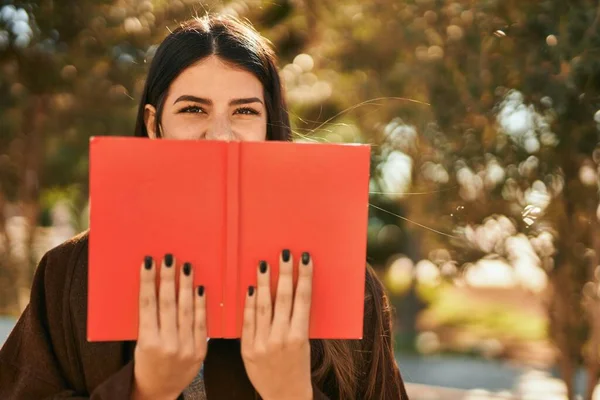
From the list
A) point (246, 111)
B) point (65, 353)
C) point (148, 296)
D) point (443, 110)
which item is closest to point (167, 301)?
point (148, 296)

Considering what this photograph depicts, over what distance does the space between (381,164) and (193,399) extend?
2.48 metres

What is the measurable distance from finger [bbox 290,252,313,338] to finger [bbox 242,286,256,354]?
0.25ft

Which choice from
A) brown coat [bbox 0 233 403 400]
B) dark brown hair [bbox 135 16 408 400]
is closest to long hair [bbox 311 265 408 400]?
dark brown hair [bbox 135 16 408 400]

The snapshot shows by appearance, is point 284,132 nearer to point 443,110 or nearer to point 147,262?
point 147,262

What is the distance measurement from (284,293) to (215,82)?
656 millimetres

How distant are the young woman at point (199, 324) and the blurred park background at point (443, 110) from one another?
0.41 metres

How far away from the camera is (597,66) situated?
3.25 metres

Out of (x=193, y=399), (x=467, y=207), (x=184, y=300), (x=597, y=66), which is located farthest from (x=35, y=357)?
(x=467, y=207)

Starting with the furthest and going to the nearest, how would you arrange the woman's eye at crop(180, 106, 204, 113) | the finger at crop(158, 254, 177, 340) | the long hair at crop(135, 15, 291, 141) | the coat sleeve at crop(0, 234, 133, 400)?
1. the long hair at crop(135, 15, 291, 141)
2. the woman's eye at crop(180, 106, 204, 113)
3. the coat sleeve at crop(0, 234, 133, 400)
4. the finger at crop(158, 254, 177, 340)

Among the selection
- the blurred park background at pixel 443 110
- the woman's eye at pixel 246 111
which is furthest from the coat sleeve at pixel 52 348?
the blurred park background at pixel 443 110

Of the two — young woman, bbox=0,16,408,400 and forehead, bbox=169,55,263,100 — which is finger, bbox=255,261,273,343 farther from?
forehead, bbox=169,55,263,100

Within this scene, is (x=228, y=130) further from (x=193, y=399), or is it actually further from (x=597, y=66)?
(x=597, y=66)

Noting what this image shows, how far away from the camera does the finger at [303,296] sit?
5.11ft

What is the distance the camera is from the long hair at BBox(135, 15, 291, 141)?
6.85 ft
